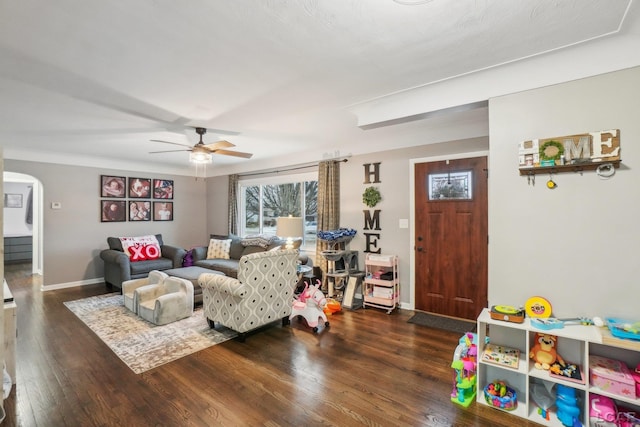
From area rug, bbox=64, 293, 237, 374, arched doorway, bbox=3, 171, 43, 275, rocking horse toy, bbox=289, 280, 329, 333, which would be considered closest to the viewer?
area rug, bbox=64, 293, 237, 374

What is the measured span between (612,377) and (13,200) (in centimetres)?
1203

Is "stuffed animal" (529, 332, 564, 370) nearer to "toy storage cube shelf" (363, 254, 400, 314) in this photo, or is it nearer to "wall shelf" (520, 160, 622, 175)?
"wall shelf" (520, 160, 622, 175)

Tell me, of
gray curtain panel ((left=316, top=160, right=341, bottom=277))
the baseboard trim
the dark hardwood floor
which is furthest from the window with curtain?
the baseboard trim

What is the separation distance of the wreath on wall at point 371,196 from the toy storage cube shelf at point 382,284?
0.78m

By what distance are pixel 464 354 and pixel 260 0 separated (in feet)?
8.95

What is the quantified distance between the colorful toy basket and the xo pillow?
4752 mm

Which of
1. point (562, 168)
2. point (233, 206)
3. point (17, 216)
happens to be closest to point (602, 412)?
point (562, 168)

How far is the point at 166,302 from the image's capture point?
3.59 metres

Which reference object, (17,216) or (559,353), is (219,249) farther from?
(17,216)

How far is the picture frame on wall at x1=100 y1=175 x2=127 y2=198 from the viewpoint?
5.83m

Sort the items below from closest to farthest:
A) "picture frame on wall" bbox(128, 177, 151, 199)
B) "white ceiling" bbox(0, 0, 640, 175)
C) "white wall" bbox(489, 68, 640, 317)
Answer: "white ceiling" bbox(0, 0, 640, 175) → "white wall" bbox(489, 68, 640, 317) → "picture frame on wall" bbox(128, 177, 151, 199)

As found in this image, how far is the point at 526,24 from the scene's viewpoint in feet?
5.67

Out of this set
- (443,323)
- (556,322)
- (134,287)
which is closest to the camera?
(556,322)

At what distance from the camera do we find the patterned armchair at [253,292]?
3057 mm
